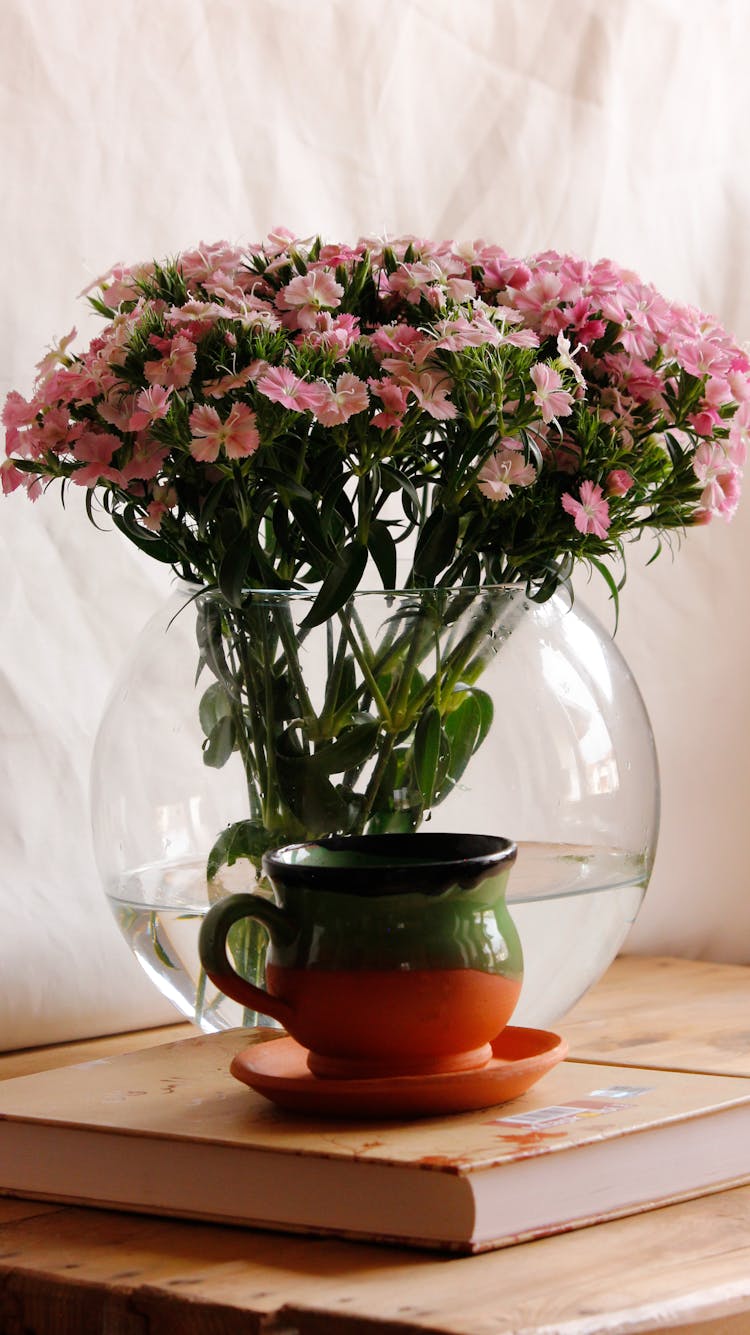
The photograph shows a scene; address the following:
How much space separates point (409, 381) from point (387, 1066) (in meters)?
Result: 0.29

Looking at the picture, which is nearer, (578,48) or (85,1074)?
(85,1074)

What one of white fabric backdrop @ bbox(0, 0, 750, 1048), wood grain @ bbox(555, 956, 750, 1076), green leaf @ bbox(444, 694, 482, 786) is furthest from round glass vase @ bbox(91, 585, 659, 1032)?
white fabric backdrop @ bbox(0, 0, 750, 1048)

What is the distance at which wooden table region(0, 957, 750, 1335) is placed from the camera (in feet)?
1.60

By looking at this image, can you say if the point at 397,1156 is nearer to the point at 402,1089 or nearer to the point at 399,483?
the point at 402,1089

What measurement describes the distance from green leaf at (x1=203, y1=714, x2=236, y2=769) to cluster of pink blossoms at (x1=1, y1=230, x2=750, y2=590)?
0.10 meters

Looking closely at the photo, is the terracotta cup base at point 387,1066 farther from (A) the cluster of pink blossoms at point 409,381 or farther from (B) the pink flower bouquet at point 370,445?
(A) the cluster of pink blossoms at point 409,381

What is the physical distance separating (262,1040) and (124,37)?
69cm

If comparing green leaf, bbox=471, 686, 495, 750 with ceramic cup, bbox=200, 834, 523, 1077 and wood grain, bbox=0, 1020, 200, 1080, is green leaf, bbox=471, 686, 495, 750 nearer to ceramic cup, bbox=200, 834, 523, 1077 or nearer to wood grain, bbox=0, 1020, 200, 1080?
ceramic cup, bbox=200, 834, 523, 1077

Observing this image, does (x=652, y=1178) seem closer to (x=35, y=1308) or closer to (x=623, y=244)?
(x=35, y=1308)

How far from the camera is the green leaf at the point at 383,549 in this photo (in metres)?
0.73

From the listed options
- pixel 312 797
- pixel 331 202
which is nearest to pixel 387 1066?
pixel 312 797

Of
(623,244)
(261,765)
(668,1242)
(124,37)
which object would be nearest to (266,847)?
(261,765)

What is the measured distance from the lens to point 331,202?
1.17 m

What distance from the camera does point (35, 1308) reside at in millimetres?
545
